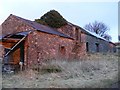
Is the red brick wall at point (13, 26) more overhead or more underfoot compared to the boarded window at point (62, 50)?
more overhead

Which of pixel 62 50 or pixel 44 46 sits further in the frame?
pixel 62 50

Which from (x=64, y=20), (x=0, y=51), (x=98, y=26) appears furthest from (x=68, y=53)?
(x=98, y=26)

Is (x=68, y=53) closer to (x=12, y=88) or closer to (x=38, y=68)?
(x=38, y=68)

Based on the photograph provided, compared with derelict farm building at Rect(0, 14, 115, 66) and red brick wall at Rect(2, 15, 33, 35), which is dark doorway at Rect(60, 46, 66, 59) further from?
red brick wall at Rect(2, 15, 33, 35)

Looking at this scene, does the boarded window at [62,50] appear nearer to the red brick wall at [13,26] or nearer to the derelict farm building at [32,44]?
the derelict farm building at [32,44]

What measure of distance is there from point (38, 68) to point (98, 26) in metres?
56.6

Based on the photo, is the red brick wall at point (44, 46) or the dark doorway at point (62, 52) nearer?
the red brick wall at point (44, 46)

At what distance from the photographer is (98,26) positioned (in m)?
72.1

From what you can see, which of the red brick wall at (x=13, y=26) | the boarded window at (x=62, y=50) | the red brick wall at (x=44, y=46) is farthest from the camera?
the boarded window at (x=62, y=50)

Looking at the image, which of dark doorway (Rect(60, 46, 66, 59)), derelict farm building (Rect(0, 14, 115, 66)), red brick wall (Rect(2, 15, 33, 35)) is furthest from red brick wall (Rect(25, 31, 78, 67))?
red brick wall (Rect(2, 15, 33, 35))

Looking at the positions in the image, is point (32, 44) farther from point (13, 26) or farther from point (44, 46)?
point (13, 26)

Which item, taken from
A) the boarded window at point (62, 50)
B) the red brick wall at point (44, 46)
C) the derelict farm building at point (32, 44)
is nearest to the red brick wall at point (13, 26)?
the derelict farm building at point (32, 44)

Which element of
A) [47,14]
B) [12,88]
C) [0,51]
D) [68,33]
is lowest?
[12,88]

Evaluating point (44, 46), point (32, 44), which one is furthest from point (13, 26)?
point (32, 44)
